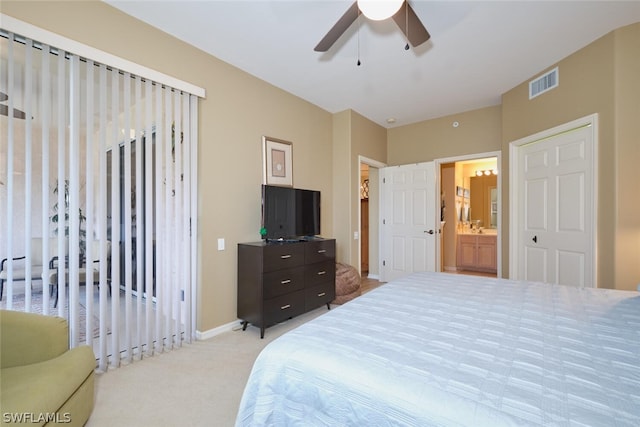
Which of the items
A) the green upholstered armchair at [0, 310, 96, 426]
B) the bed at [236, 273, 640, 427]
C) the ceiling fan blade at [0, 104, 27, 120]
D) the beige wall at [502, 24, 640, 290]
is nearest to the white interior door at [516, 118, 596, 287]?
the beige wall at [502, 24, 640, 290]

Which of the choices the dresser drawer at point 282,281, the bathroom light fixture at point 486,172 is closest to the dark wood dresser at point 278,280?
the dresser drawer at point 282,281

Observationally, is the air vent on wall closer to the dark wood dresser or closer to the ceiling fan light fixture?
the ceiling fan light fixture

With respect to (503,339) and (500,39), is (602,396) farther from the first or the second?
(500,39)

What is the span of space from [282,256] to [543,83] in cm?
355

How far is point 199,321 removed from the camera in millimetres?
2699

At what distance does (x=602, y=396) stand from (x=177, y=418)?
1.97 m

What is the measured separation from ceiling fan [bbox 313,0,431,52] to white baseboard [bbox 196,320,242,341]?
2716mm

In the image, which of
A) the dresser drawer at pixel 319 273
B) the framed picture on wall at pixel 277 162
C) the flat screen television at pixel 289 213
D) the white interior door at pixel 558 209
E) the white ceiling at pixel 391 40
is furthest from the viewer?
the framed picture on wall at pixel 277 162

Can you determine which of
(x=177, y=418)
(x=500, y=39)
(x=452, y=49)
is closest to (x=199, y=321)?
(x=177, y=418)

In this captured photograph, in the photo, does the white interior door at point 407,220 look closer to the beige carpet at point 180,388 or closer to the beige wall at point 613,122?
the beige wall at point 613,122

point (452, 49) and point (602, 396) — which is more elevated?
point (452, 49)

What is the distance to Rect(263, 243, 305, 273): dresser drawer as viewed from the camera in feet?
8.95

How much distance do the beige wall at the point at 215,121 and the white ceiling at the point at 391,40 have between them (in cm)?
14

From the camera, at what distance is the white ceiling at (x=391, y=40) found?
2211 millimetres
